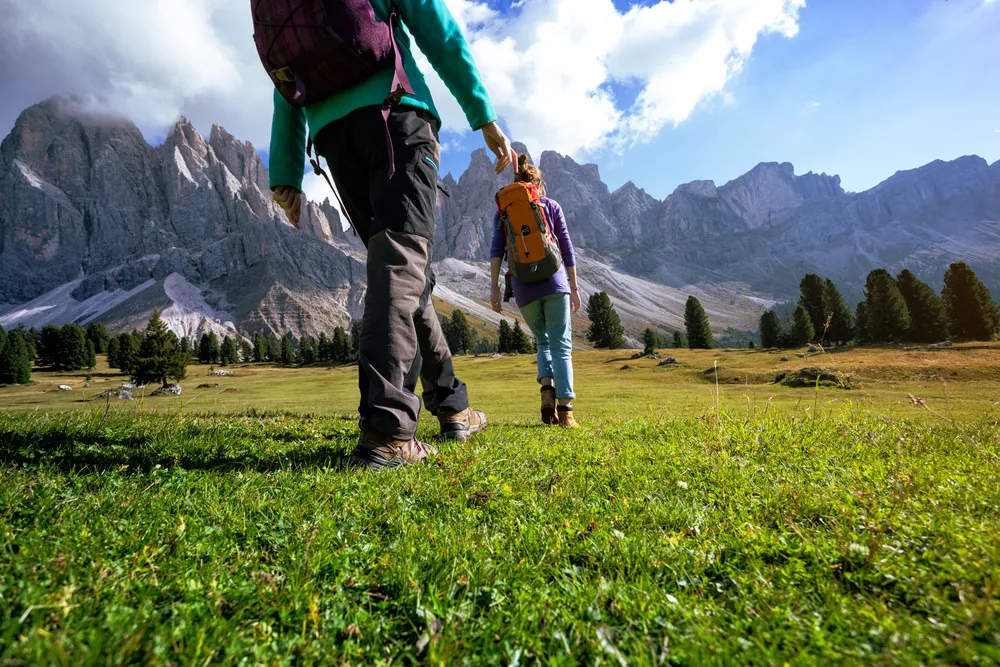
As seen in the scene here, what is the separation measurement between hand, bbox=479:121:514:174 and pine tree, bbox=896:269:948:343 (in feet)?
224

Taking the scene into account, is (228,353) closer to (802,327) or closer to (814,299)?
(802,327)

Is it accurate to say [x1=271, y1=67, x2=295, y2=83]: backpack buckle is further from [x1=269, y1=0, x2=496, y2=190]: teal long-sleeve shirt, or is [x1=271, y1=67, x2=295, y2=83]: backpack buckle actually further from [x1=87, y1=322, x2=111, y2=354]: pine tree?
[x1=87, y1=322, x2=111, y2=354]: pine tree

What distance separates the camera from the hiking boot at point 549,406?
6.11 m

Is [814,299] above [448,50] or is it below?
above

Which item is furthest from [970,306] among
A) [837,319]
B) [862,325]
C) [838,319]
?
[838,319]

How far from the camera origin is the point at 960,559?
1464mm

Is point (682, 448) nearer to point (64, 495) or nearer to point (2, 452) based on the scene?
point (64, 495)

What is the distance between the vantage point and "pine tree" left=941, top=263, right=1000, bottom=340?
1866 inches

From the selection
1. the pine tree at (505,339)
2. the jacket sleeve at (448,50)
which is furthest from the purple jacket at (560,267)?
the pine tree at (505,339)

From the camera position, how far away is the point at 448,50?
3.83m

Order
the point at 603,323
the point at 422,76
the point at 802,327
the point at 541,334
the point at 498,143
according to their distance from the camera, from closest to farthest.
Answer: the point at 422,76 < the point at 498,143 < the point at 541,334 < the point at 802,327 < the point at 603,323

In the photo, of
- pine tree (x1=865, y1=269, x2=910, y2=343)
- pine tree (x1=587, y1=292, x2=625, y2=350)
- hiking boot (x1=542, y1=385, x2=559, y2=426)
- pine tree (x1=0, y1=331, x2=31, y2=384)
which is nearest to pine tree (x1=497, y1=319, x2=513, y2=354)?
pine tree (x1=587, y1=292, x2=625, y2=350)

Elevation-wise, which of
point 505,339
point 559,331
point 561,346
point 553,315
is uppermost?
point 505,339

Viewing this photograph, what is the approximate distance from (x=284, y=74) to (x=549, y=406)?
4.62m
